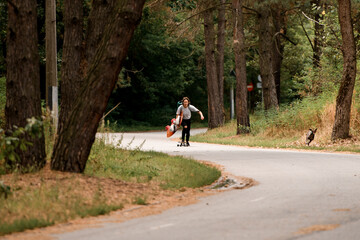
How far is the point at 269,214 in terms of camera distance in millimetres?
8703

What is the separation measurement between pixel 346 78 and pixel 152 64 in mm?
32024

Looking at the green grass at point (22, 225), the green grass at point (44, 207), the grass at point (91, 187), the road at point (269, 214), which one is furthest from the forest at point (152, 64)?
the road at point (269, 214)

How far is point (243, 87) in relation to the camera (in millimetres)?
29641

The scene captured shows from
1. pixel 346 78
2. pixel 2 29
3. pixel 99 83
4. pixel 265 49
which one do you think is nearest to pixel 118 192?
pixel 99 83

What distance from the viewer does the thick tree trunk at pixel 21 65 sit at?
1069 cm

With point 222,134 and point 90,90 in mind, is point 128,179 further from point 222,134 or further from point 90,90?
point 222,134

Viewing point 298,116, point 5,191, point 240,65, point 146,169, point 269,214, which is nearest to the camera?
point 269,214

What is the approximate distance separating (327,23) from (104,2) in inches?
803

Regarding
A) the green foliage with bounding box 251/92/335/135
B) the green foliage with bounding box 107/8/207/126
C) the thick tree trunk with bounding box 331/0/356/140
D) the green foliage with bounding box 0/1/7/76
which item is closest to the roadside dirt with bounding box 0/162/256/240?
the thick tree trunk with bounding box 331/0/356/140

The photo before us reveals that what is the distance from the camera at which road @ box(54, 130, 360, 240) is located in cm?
738

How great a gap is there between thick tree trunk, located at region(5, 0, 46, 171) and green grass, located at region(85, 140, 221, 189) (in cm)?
165

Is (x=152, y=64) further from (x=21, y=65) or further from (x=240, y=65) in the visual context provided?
(x=21, y=65)

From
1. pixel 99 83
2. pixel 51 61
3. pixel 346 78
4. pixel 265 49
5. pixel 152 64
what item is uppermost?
pixel 152 64

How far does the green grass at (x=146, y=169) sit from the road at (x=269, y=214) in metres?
1.02
